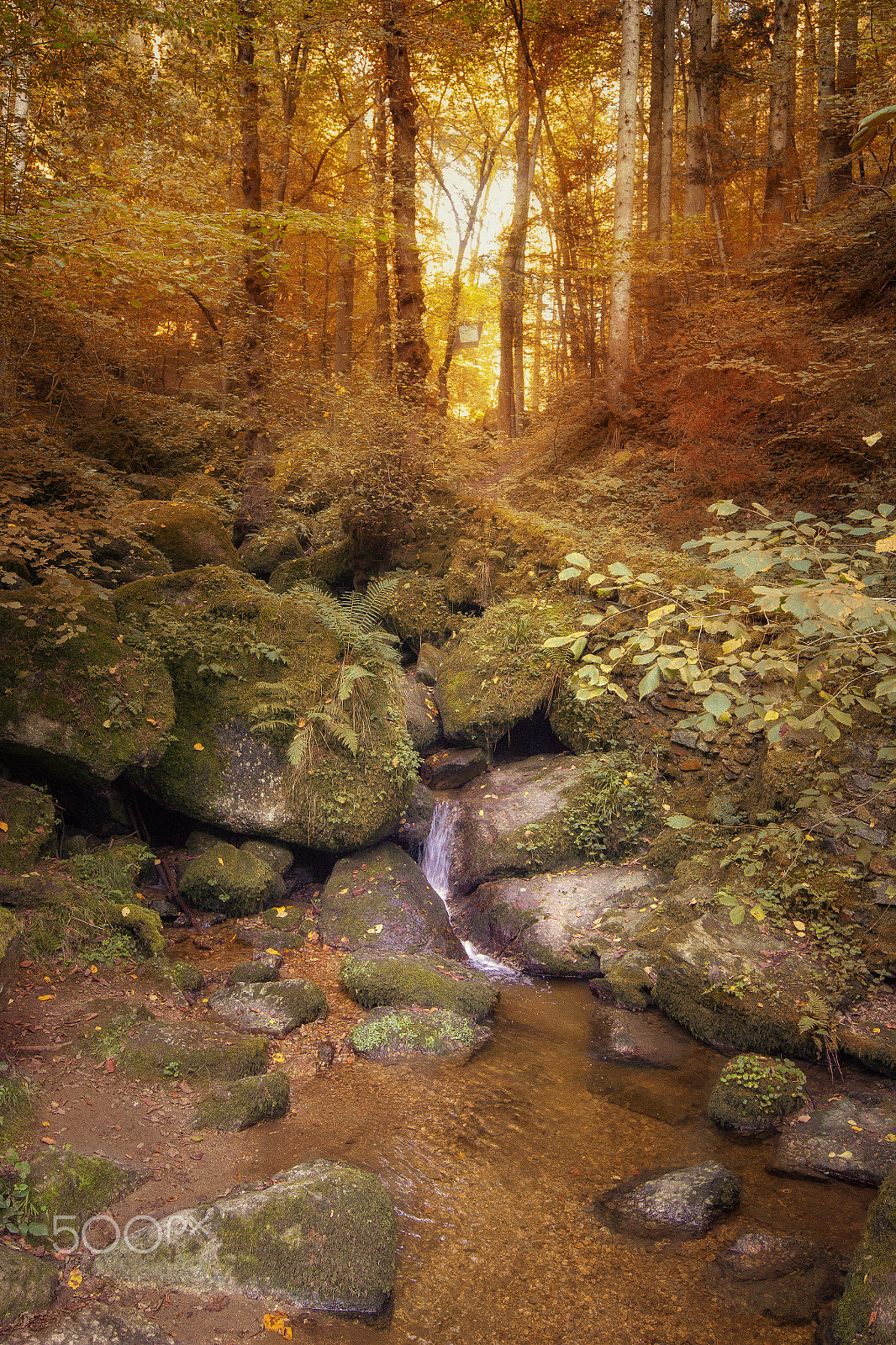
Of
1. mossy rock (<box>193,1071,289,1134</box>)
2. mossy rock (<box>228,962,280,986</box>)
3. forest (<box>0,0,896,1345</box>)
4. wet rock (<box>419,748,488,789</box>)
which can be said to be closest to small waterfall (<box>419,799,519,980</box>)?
forest (<box>0,0,896,1345</box>)

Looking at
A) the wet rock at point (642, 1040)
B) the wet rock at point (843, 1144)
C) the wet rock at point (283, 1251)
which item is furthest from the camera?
the wet rock at point (642, 1040)

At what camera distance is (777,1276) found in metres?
3.95

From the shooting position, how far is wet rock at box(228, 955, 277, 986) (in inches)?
241

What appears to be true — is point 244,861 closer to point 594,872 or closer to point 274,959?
point 274,959

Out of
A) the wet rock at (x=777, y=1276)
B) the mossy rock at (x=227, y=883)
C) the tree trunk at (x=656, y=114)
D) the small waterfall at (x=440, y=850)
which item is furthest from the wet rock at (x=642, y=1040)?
the tree trunk at (x=656, y=114)

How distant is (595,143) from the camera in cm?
2019

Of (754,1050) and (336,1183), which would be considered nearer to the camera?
(336,1183)

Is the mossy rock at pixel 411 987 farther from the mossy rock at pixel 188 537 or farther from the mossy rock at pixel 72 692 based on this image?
the mossy rock at pixel 188 537

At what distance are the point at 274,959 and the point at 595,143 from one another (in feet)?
75.8

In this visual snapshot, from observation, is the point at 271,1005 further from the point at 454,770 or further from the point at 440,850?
the point at 454,770

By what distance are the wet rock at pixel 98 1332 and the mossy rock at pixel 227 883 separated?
4.11 m

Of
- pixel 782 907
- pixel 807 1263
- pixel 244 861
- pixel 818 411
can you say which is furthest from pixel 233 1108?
pixel 818 411

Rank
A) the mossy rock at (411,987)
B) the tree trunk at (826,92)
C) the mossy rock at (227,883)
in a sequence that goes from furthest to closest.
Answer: the tree trunk at (826,92) < the mossy rock at (227,883) < the mossy rock at (411,987)

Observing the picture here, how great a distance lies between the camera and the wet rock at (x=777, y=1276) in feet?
12.4
